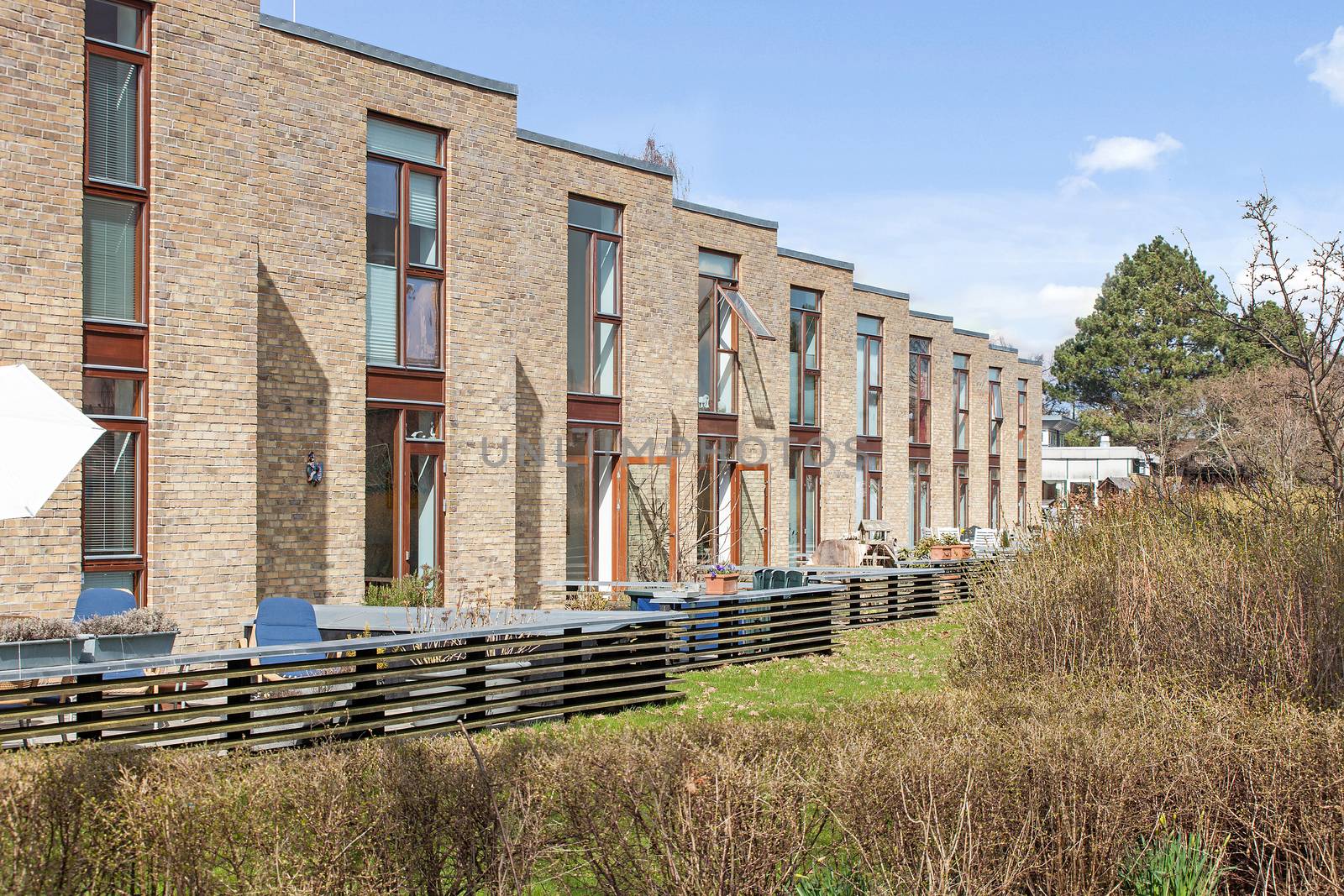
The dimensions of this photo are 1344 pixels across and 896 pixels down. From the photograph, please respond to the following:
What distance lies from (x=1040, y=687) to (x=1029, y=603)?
44.3 inches

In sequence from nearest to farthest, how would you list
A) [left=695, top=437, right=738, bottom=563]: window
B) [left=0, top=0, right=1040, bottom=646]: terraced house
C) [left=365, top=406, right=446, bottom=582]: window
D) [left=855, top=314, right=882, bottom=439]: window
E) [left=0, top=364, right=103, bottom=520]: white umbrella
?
[left=0, top=364, right=103, bottom=520]: white umbrella, [left=0, top=0, right=1040, bottom=646]: terraced house, [left=365, top=406, right=446, bottom=582]: window, [left=695, top=437, right=738, bottom=563]: window, [left=855, top=314, right=882, bottom=439]: window

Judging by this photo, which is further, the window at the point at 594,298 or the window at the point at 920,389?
the window at the point at 920,389

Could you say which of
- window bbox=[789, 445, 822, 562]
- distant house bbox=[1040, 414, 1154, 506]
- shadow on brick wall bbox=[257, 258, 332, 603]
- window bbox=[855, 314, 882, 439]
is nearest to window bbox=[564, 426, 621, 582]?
shadow on brick wall bbox=[257, 258, 332, 603]

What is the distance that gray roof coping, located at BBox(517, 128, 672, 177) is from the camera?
18.4 metres

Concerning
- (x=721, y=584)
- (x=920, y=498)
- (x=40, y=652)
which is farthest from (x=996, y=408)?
(x=40, y=652)

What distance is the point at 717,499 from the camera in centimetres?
2358

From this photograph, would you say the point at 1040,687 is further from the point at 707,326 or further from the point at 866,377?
the point at 866,377

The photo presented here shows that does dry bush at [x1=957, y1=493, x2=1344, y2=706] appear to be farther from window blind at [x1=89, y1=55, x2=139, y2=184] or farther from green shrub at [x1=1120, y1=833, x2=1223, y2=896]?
window blind at [x1=89, y1=55, x2=139, y2=184]

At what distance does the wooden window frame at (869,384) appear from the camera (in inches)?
1231

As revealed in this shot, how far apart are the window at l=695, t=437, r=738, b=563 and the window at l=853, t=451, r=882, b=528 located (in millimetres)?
6920

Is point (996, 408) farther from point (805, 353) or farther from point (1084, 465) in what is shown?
point (805, 353)

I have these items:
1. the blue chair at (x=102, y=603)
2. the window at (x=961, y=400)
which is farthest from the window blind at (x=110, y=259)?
the window at (x=961, y=400)

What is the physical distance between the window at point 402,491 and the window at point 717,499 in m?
6.69

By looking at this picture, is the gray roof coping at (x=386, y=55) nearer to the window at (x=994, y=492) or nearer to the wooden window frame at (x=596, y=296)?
the wooden window frame at (x=596, y=296)
